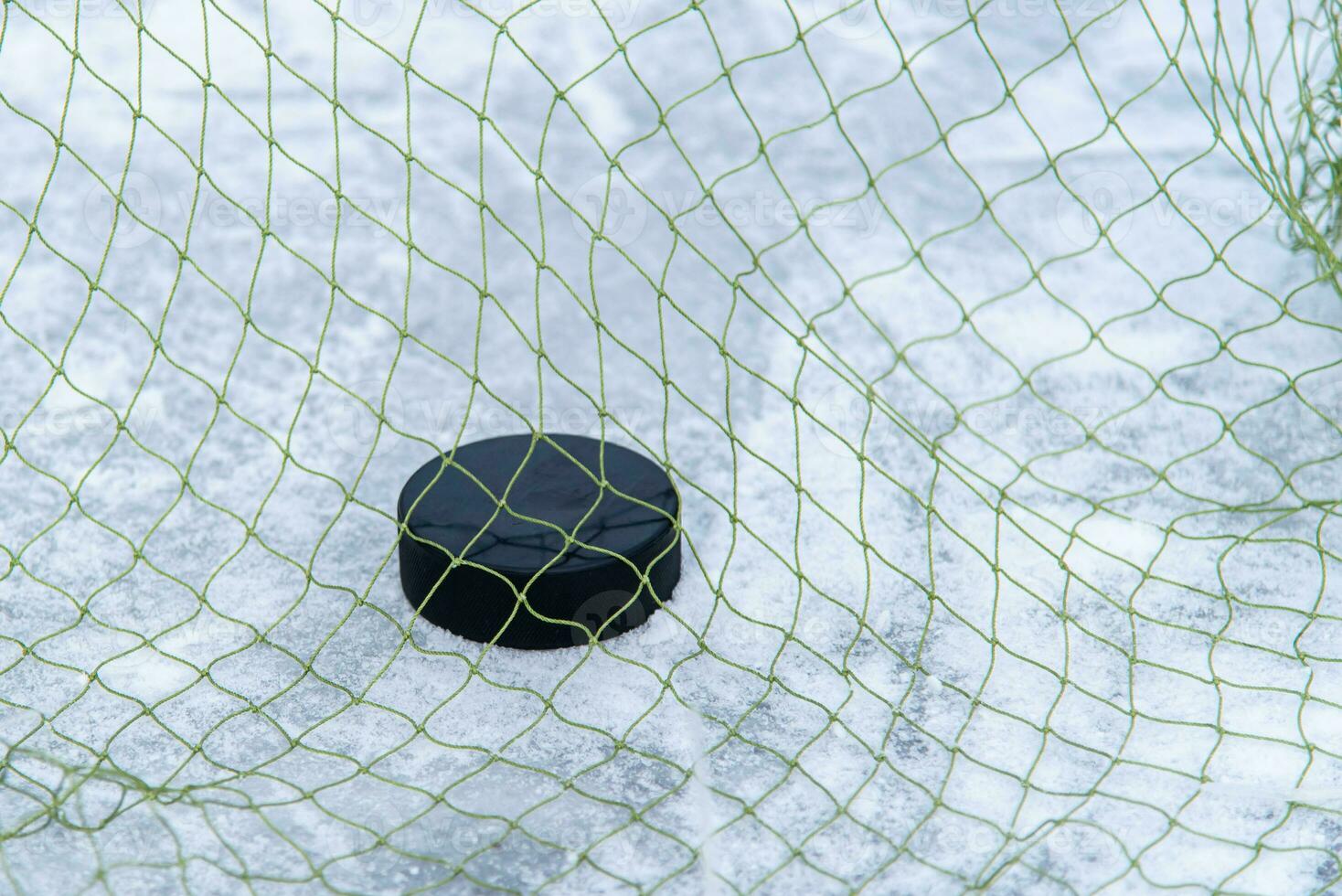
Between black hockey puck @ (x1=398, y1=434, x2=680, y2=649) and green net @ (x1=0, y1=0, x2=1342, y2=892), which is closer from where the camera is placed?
green net @ (x1=0, y1=0, x2=1342, y2=892)

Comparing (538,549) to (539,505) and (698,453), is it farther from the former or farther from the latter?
(698,453)

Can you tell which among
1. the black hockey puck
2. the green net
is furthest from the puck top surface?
the green net

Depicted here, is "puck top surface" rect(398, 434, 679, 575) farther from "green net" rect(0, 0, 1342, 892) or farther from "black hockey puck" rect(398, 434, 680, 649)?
"green net" rect(0, 0, 1342, 892)

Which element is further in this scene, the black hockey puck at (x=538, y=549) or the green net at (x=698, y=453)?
the black hockey puck at (x=538, y=549)

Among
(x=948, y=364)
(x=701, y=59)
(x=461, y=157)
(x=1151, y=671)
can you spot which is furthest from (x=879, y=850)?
(x=701, y=59)

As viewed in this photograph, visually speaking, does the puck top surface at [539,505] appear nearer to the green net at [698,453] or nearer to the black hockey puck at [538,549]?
the black hockey puck at [538,549]

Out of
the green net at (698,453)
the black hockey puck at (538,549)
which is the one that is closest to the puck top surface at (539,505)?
the black hockey puck at (538,549)
